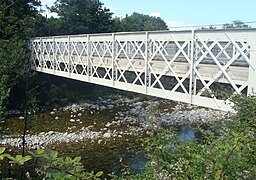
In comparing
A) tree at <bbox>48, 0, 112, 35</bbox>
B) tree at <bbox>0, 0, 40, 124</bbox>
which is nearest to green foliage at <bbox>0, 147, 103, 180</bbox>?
tree at <bbox>0, 0, 40, 124</bbox>

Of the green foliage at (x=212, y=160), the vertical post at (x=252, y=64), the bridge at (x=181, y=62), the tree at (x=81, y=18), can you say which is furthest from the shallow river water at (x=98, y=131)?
the tree at (x=81, y=18)

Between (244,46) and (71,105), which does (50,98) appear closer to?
(71,105)

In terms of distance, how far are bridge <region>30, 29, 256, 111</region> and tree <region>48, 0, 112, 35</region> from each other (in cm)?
1354

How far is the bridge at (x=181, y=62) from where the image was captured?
6.98m

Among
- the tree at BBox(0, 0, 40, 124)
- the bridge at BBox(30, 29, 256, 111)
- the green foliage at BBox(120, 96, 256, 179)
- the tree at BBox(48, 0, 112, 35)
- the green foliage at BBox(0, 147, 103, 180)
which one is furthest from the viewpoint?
the tree at BBox(48, 0, 112, 35)

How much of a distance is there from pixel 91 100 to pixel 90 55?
1003 centimetres

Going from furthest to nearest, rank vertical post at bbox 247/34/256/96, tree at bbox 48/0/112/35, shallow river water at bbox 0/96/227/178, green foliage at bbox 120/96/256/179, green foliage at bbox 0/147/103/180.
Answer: tree at bbox 48/0/112/35, shallow river water at bbox 0/96/227/178, vertical post at bbox 247/34/256/96, green foliage at bbox 120/96/256/179, green foliage at bbox 0/147/103/180

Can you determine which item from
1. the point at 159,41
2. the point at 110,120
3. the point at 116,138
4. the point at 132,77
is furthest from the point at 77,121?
the point at 159,41

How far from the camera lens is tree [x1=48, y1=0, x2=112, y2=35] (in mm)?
29222

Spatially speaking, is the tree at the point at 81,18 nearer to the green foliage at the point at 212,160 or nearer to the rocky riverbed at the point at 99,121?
the rocky riverbed at the point at 99,121

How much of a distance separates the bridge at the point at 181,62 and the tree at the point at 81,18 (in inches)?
533

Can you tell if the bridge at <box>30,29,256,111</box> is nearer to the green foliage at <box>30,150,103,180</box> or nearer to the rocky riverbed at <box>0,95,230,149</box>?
the rocky riverbed at <box>0,95,230,149</box>

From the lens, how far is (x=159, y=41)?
9.52 meters

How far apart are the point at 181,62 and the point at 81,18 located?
22.6 metres
